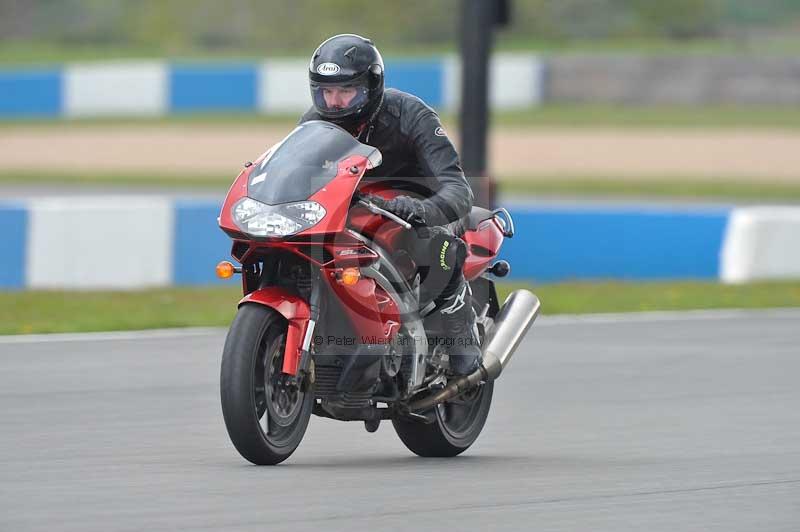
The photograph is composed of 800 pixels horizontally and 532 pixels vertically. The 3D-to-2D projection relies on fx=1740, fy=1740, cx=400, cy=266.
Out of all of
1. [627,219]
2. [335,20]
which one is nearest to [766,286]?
[627,219]

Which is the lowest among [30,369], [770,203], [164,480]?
[770,203]

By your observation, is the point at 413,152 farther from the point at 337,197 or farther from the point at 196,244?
the point at 196,244

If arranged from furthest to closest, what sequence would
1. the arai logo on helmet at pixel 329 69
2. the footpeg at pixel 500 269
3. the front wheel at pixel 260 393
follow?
the footpeg at pixel 500 269, the arai logo on helmet at pixel 329 69, the front wheel at pixel 260 393

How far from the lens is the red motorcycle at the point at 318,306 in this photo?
5.73m

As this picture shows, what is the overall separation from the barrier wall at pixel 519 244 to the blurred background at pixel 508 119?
0.05ft

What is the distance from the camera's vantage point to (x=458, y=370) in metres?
6.49

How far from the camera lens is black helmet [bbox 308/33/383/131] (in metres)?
6.09

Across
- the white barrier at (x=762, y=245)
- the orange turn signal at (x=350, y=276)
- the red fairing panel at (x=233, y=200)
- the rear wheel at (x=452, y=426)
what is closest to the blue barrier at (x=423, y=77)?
the white barrier at (x=762, y=245)

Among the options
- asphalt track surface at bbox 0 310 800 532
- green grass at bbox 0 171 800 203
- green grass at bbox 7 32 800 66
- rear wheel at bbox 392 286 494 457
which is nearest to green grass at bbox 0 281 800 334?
asphalt track surface at bbox 0 310 800 532

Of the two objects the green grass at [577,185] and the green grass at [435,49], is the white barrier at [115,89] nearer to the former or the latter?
the green grass at [435,49]

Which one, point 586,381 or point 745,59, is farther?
point 745,59

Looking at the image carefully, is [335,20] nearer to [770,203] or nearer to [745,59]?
[745,59]

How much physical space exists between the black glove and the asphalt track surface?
892 millimetres

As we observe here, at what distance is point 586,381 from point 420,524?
376cm
